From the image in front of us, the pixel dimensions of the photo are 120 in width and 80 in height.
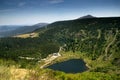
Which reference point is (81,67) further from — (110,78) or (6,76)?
(6,76)

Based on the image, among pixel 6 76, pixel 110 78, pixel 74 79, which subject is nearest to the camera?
pixel 6 76

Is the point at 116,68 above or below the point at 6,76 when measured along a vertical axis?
below

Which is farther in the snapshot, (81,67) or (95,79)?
(81,67)

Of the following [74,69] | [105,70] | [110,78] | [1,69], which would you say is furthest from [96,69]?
[1,69]

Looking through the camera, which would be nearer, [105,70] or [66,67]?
[105,70]

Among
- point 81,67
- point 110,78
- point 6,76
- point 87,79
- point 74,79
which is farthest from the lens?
point 81,67

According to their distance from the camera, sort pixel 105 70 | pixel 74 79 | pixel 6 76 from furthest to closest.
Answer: pixel 105 70 → pixel 74 79 → pixel 6 76

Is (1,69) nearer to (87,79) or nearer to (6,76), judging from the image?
(6,76)

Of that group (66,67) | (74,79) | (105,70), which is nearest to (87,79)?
(74,79)

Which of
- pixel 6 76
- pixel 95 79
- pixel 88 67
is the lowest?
pixel 88 67
